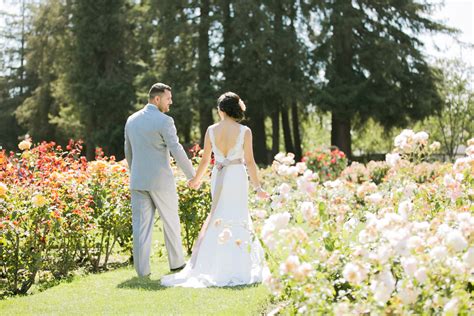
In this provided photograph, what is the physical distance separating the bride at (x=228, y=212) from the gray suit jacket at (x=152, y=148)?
0.29 meters

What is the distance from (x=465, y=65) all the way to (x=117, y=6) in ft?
67.2

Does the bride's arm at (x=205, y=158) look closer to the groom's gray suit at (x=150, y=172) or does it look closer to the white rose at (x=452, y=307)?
the groom's gray suit at (x=150, y=172)

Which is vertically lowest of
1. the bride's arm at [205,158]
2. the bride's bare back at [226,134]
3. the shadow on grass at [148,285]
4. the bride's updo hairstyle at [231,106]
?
the shadow on grass at [148,285]

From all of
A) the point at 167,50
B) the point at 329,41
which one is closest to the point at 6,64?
the point at 167,50

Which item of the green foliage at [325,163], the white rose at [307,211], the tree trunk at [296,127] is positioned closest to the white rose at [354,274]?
the white rose at [307,211]

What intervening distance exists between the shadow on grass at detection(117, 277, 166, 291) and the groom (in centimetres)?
22

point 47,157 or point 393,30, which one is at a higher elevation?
point 393,30

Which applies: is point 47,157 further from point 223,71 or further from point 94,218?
point 223,71

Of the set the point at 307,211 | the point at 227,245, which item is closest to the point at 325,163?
the point at 227,245

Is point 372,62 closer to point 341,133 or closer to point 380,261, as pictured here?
point 341,133

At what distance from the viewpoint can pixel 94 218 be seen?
734 cm

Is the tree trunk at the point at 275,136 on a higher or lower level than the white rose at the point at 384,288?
higher

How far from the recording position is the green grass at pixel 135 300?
5.05 m

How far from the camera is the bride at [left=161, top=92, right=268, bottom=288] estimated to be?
6.04 m
